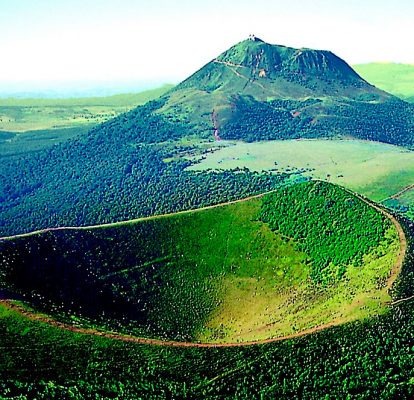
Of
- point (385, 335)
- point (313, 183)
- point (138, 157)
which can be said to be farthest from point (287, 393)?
point (138, 157)

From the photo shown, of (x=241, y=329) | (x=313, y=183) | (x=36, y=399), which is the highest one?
(x=313, y=183)

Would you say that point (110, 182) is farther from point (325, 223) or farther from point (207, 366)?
point (207, 366)

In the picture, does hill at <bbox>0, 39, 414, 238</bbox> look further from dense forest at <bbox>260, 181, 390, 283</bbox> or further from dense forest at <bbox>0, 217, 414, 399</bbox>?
dense forest at <bbox>0, 217, 414, 399</bbox>

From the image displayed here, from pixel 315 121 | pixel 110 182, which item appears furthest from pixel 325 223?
pixel 315 121

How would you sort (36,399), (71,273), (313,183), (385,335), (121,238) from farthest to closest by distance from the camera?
(313,183) < (121,238) < (71,273) < (385,335) < (36,399)

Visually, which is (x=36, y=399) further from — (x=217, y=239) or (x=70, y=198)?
(x=70, y=198)

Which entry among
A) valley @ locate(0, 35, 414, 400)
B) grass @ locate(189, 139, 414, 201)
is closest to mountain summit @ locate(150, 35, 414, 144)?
grass @ locate(189, 139, 414, 201)
